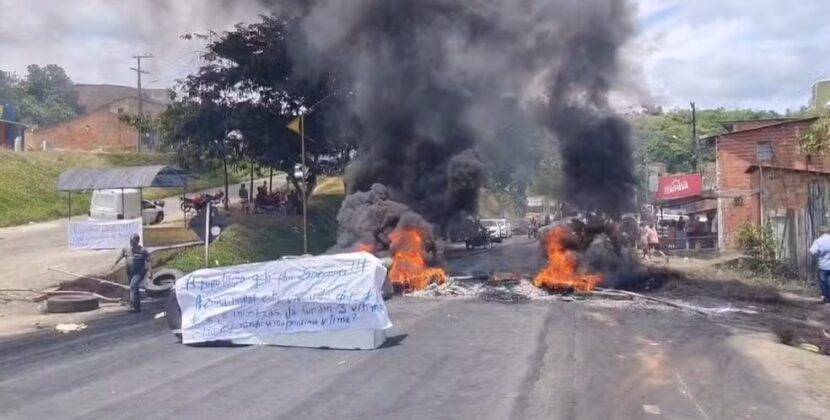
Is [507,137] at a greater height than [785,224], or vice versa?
[507,137]

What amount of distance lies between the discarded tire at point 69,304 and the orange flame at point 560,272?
10.6 meters

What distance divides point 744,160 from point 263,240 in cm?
2226

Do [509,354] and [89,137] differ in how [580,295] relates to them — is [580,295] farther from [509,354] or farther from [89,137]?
[89,137]

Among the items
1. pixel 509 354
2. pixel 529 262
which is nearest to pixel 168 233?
pixel 529 262

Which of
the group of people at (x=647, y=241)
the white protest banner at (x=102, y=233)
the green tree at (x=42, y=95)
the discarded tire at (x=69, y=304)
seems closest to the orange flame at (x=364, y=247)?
the white protest banner at (x=102, y=233)

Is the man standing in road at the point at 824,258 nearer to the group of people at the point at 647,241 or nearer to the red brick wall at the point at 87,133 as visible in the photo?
the group of people at the point at 647,241

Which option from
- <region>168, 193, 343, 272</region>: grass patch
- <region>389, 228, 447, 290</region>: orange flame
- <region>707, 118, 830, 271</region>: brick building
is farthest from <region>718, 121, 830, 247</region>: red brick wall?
<region>168, 193, 343, 272</region>: grass patch

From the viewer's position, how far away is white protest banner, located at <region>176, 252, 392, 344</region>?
13.0 meters

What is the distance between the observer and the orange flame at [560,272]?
21.9 m

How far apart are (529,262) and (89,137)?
172 feet

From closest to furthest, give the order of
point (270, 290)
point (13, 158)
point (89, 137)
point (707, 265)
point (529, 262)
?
point (270, 290), point (707, 265), point (529, 262), point (13, 158), point (89, 137)

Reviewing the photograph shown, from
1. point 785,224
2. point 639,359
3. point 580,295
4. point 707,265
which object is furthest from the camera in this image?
point 707,265

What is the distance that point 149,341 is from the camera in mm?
13836

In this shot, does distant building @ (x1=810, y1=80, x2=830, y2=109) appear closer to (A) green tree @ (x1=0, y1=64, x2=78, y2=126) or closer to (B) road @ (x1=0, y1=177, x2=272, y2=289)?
(B) road @ (x1=0, y1=177, x2=272, y2=289)
